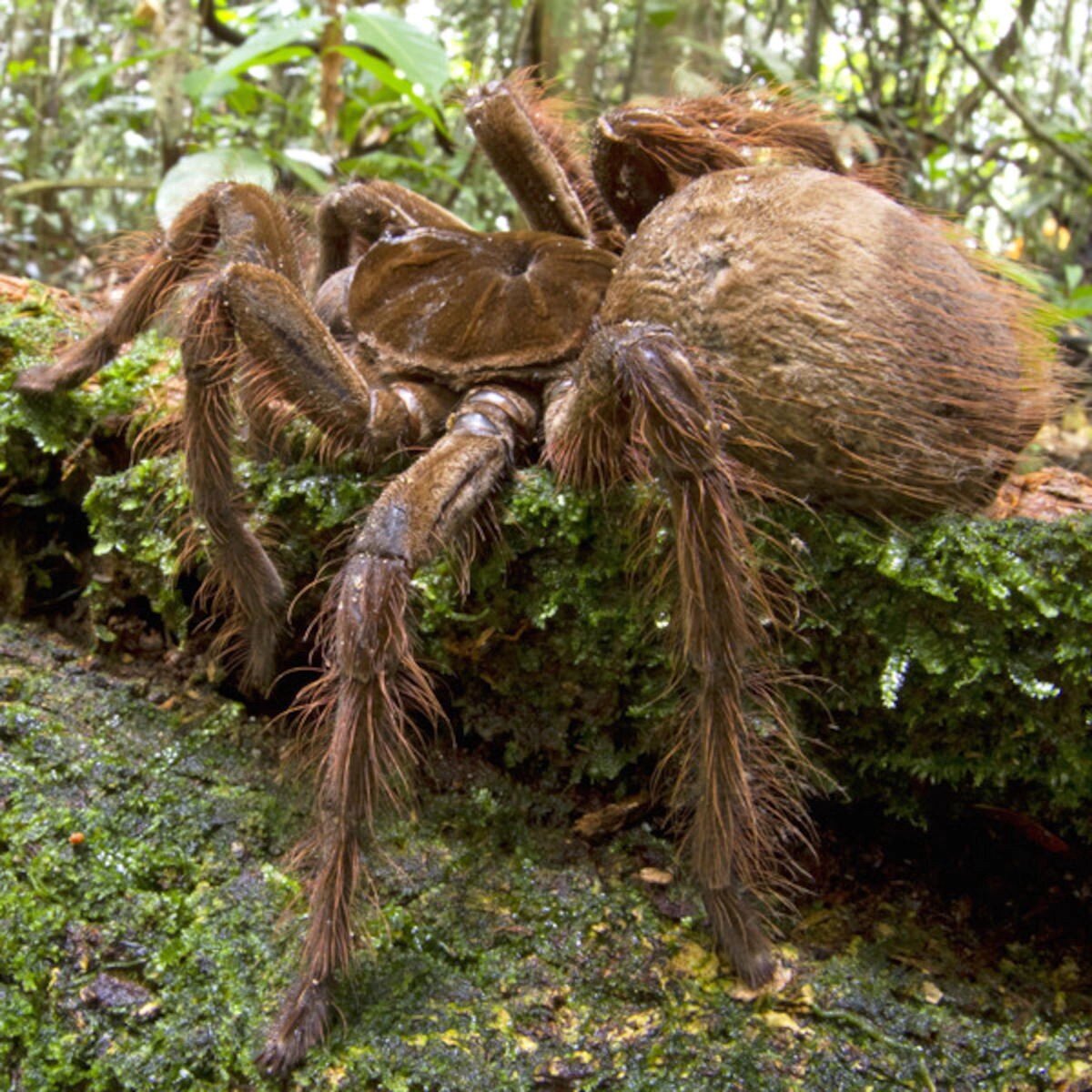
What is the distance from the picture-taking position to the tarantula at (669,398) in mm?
1874

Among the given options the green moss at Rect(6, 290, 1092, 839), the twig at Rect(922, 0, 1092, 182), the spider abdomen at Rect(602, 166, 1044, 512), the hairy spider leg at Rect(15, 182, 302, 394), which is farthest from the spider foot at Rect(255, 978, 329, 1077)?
the twig at Rect(922, 0, 1092, 182)

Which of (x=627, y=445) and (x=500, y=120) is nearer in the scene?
(x=627, y=445)

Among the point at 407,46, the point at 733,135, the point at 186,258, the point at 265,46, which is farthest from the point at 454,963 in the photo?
the point at 265,46

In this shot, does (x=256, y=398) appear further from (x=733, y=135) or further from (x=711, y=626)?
(x=733, y=135)

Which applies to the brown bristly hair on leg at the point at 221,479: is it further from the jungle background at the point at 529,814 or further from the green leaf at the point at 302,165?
the green leaf at the point at 302,165

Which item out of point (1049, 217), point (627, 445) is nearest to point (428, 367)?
point (627, 445)

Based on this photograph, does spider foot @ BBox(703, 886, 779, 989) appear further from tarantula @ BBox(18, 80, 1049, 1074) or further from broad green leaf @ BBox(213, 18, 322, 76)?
broad green leaf @ BBox(213, 18, 322, 76)

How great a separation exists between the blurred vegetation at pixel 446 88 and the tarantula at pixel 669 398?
170 centimetres

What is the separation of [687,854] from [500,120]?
196cm

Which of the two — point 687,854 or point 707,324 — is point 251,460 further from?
point 687,854

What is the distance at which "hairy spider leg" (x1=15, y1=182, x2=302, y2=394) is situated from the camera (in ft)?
8.22

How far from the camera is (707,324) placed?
6.79 ft

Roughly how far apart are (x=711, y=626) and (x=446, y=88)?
3115 mm

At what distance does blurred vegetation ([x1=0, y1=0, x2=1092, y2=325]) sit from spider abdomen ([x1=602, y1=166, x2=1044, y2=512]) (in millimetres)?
2200
